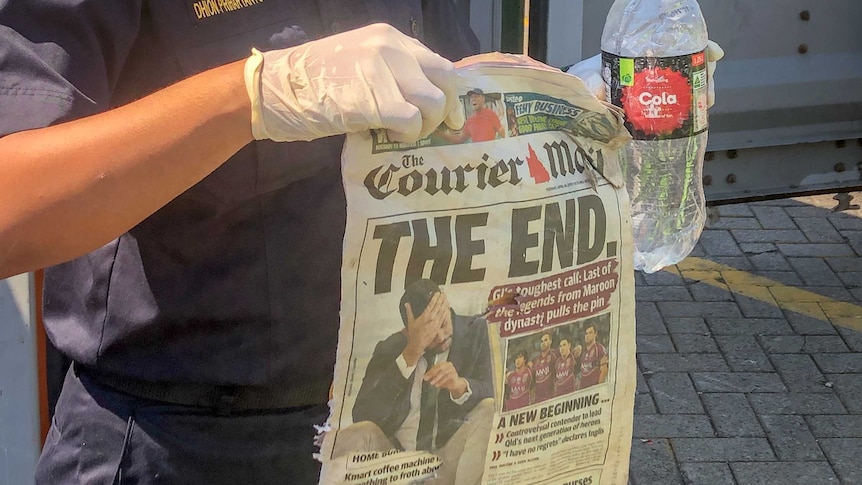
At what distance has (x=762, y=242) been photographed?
5020mm

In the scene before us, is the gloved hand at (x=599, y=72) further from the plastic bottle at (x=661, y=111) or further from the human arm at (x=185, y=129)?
the human arm at (x=185, y=129)

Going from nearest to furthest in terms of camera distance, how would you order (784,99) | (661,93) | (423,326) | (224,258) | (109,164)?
(109,164) → (423,326) → (224,258) → (661,93) → (784,99)

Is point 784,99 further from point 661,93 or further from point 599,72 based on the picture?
point 661,93

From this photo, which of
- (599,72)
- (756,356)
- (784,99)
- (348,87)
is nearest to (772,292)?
(756,356)

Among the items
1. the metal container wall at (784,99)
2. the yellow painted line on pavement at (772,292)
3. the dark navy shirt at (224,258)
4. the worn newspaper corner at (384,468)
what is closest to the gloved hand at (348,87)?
the dark navy shirt at (224,258)

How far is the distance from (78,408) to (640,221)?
3.97ft

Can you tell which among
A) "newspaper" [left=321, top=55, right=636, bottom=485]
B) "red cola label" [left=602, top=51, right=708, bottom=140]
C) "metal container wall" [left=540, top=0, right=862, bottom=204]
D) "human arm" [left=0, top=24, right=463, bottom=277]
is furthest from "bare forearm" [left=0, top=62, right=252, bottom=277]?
"metal container wall" [left=540, top=0, right=862, bottom=204]

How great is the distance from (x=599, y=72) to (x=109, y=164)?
0.99m

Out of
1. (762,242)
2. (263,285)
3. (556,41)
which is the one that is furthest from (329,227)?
(762,242)

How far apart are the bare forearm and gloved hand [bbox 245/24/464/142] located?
0.10 feet

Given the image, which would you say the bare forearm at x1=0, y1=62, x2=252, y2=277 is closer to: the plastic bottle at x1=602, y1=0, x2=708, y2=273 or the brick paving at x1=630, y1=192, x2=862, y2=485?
the plastic bottle at x1=602, y1=0, x2=708, y2=273

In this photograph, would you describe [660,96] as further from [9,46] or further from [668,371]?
[668,371]

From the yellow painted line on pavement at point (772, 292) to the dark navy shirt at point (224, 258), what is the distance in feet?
11.2

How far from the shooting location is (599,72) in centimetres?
178
